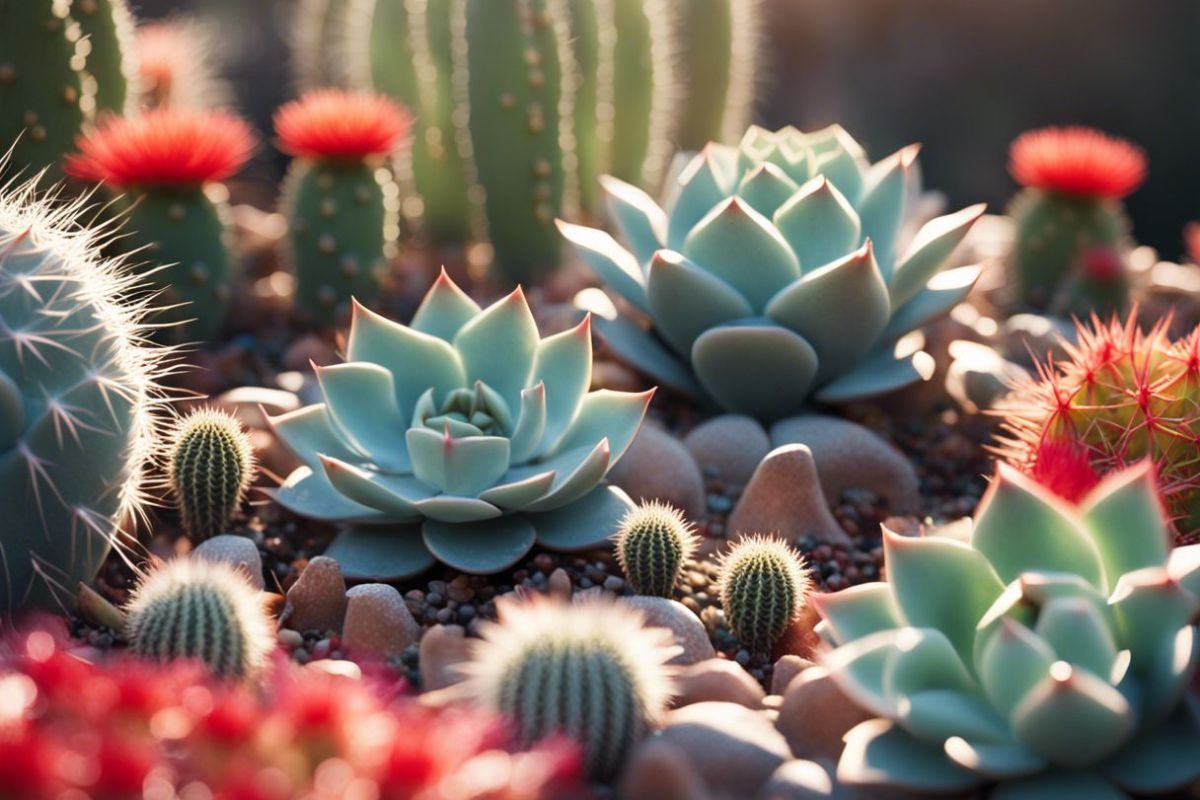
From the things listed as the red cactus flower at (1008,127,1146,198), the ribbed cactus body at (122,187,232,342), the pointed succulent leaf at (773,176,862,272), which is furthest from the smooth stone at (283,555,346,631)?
the red cactus flower at (1008,127,1146,198)

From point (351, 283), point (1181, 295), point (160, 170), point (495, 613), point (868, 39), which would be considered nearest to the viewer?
point (495, 613)

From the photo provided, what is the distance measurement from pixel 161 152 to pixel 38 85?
41 centimetres

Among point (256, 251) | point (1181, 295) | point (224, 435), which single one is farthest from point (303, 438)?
point (1181, 295)

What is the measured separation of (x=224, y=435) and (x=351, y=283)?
113 cm

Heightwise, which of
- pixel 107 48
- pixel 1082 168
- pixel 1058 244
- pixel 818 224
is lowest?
pixel 1058 244

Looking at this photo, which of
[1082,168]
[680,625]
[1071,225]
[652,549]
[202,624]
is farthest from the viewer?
[1071,225]

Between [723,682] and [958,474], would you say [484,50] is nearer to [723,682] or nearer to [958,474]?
[958,474]

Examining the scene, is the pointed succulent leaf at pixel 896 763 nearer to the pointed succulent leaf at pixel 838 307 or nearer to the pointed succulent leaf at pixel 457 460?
the pointed succulent leaf at pixel 457 460

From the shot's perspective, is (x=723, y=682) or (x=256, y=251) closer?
(x=723, y=682)

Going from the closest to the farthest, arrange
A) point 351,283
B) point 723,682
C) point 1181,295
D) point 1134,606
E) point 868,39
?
point 1134,606 → point 723,682 → point 351,283 → point 1181,295 → point 868,39

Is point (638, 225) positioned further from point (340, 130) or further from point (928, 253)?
point (340, 130)

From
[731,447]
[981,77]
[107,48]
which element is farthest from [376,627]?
[981,77]

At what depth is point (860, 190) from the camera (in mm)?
3389

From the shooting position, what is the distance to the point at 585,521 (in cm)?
264
